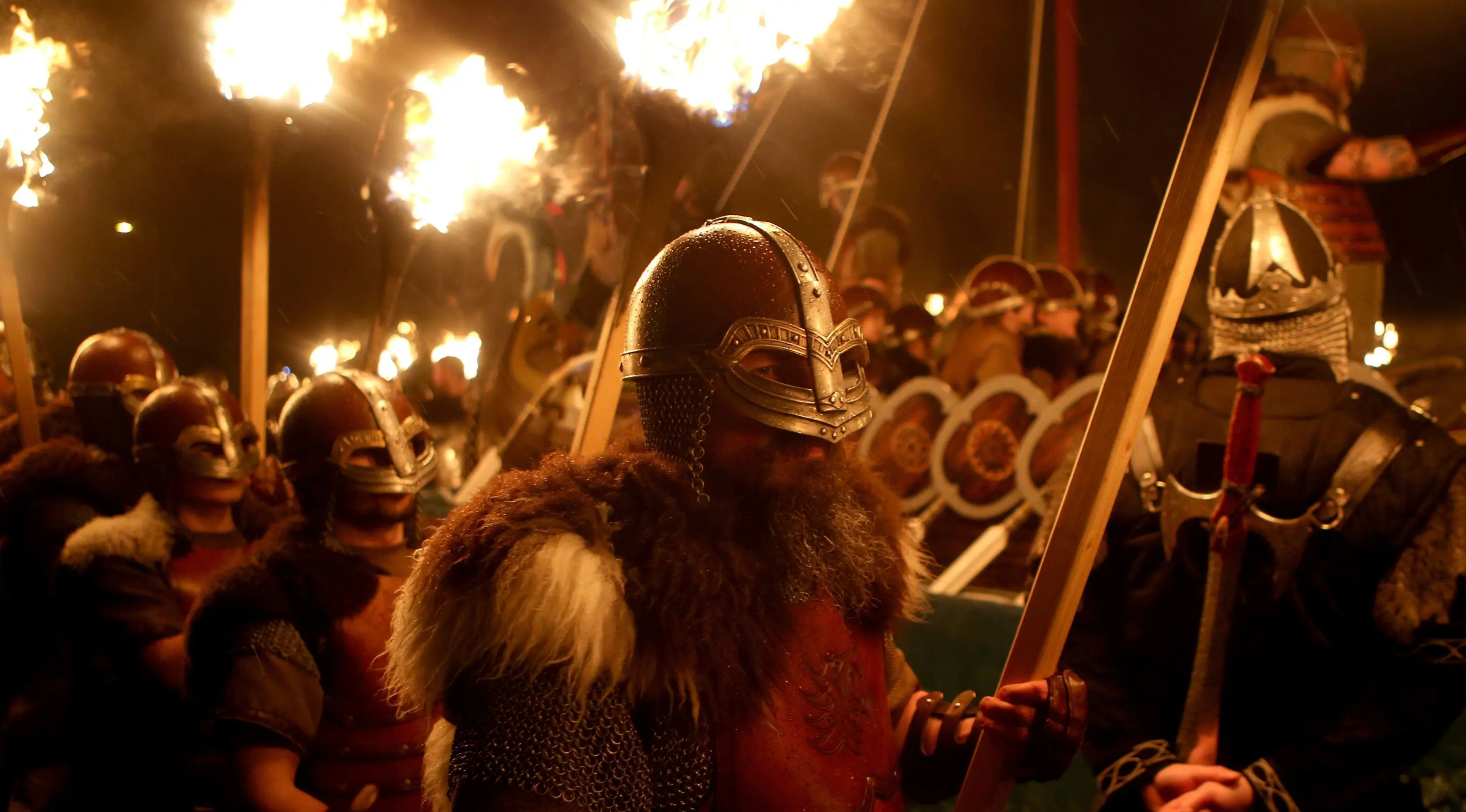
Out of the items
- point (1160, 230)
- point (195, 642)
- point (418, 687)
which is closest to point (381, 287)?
point (195, 642)

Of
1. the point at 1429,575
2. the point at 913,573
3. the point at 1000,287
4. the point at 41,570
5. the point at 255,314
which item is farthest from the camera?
the point at 1000,287

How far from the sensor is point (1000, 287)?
5.93 m

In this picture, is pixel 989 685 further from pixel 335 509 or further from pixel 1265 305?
pixel 335 509

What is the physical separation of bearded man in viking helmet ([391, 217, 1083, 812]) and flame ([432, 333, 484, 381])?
7.58 meters

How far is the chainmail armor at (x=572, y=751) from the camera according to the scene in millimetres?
1297

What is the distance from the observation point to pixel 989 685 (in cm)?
425

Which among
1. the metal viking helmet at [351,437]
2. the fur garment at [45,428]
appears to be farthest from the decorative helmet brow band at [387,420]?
the fur garment at [45,428]

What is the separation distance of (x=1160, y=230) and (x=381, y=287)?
4376 millimetres

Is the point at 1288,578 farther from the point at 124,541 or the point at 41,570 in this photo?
the point at 41,570

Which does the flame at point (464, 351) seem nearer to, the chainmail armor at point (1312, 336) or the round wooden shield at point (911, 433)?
the round wooden shield at point (911, 433)

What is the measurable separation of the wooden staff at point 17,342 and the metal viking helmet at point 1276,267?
4948 millimetres

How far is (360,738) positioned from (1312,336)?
2.78 metres

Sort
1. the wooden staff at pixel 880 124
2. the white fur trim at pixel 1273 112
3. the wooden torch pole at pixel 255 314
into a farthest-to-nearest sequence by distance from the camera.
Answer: the wooden staff at pixel 880 124 < the wooden torch pole at pixel 255 314 < the white fur trim at pixel 1273 112

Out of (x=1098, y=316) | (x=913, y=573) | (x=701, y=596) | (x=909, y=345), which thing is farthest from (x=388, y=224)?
(x=701, y=596)
